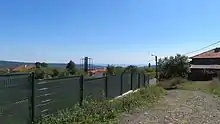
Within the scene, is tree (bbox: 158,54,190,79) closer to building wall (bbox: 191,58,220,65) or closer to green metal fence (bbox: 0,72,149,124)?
building wall (bbox: 191,58,220,65)

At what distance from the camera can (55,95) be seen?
10195 mm

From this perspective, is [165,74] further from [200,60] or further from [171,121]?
[171,121]

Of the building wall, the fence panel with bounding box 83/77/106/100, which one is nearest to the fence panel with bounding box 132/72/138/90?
the fence panel with bounding box 83/77/106/100

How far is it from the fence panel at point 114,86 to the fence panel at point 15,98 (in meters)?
8.88

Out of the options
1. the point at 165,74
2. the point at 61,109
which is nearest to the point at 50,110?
the point at 61,109

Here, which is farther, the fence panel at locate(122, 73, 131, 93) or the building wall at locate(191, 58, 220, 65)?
the building wall at locate(191, 58, 220, 65)

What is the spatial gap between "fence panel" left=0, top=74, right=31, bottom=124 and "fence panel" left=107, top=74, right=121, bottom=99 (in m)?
8.88

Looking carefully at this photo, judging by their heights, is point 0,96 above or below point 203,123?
above

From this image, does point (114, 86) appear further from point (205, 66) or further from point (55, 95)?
point (205, 66)

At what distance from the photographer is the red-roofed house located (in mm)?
64250

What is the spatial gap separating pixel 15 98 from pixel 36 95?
1067mm

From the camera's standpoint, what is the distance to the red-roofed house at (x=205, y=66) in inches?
2530

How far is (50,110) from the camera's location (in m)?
9.80

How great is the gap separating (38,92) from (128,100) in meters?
7.59
